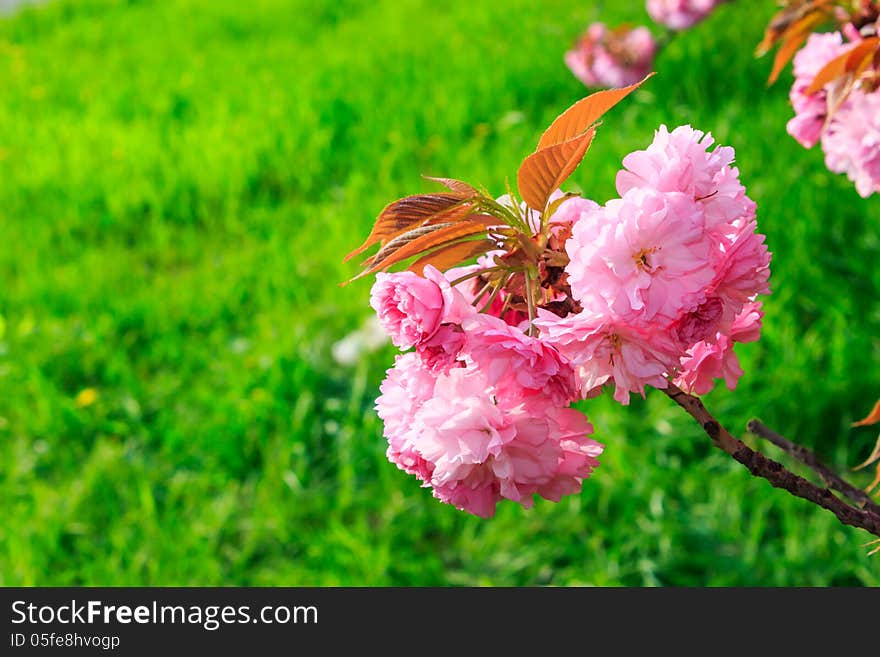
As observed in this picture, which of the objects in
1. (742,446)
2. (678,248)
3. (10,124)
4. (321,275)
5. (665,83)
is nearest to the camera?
(678,248)

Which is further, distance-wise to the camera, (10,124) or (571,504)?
(10,124)

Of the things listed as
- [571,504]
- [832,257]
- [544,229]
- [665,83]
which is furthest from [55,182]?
[544,229]

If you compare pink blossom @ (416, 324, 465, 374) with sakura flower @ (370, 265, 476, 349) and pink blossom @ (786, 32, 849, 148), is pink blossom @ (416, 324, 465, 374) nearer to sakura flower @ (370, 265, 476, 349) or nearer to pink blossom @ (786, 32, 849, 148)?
sakura flower @ (370, 265, 476, 349)

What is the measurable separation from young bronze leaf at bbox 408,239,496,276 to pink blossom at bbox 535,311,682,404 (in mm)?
74

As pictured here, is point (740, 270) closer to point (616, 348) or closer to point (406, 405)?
point (616, 348)

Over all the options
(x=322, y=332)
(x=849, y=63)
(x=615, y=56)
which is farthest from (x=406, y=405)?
(x=615, y=56)

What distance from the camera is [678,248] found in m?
0.57

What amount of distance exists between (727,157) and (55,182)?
3268 mm

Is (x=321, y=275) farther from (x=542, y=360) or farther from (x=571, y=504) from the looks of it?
(x=542, y=360)

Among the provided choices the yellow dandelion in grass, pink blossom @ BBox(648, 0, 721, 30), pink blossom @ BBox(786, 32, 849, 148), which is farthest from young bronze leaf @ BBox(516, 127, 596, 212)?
pink blossom @ BBox(648, 0, 721, 30)

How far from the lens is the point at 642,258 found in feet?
1.85

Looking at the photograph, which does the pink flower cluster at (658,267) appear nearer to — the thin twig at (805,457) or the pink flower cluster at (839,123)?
the thin twig at (805,457)

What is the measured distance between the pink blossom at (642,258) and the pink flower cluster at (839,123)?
19.5 inches

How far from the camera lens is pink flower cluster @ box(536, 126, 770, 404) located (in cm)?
57
